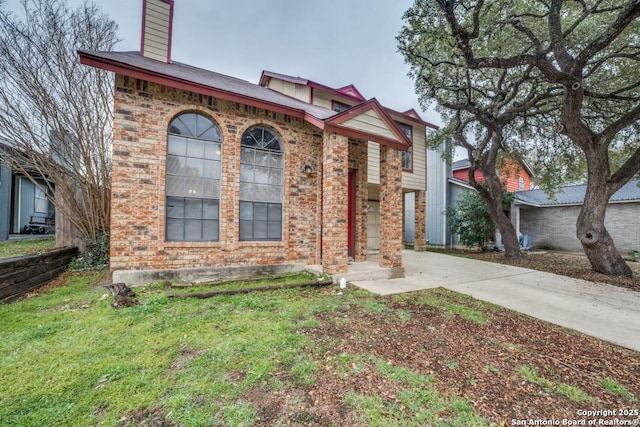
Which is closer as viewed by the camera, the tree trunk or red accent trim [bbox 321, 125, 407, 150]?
red accent trim [bbox 321, 125, 407, 150]

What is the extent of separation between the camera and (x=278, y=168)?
6.50 m

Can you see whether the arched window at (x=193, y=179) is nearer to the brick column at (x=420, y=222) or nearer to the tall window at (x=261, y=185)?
→ the tall window at (x=261, y=185)

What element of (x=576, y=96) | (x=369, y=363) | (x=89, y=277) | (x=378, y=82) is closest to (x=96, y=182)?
(x=89, y=277)

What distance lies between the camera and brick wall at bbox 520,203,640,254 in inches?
477

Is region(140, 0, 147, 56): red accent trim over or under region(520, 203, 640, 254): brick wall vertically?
over

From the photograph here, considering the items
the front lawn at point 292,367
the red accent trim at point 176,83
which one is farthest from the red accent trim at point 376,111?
the front lawn at point 292,367

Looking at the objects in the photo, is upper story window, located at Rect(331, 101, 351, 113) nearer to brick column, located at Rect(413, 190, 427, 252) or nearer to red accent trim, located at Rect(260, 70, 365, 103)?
red accent trim, located at Rect(260, 70, 365, 103)

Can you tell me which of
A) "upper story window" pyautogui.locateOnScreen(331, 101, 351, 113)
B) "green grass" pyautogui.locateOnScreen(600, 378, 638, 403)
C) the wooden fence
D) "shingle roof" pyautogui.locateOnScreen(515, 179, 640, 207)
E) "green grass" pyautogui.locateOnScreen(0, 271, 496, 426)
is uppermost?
"upper story window" pyautogui.locateOnScreen(331, 101, 351, 113)

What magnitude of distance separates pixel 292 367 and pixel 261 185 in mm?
4460

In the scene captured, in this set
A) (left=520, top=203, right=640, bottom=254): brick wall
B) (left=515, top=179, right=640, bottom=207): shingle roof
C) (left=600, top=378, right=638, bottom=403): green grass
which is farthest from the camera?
(left=515, top=179, right=640, bottom=207): shingle roof

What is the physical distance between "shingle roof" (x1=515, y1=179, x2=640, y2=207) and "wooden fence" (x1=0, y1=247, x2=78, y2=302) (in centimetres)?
1760

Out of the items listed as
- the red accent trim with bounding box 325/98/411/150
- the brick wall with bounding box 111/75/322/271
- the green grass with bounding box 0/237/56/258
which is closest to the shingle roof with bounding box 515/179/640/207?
the red accent trim with bounding box 325/98/411/150

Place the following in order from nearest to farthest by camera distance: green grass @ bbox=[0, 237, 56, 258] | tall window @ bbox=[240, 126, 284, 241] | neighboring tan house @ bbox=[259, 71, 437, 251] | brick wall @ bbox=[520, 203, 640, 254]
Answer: green grass @ bbox=[0, 237, 56, 258]
tall window @ bbox=[240, 126, 284, 241]
neighboring tan house @ bbox=[259, 71, 437, 251]
brick wall @ bbox=[520, 203, 640, 254]

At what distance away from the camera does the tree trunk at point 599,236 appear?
716 centimetres
